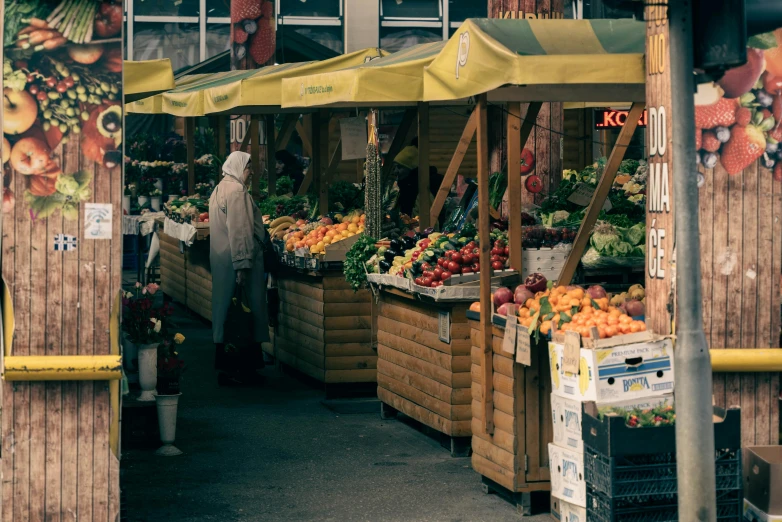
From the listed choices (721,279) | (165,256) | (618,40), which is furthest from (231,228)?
(165,256)

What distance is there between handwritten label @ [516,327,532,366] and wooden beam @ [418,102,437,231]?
359cm

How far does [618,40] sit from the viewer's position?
8.10 m

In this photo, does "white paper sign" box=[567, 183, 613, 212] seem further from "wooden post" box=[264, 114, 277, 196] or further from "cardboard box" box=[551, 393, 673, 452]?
"wooden post" box=[264, 114, 277, 196]

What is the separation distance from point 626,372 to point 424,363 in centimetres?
322

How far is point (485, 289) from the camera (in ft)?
27.5

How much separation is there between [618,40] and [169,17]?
18968 millimetres

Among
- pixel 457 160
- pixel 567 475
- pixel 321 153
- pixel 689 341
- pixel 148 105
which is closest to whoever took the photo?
pixel 689 341

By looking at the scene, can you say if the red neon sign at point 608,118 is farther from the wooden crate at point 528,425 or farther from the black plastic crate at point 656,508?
the black plastic crate at point 656,508

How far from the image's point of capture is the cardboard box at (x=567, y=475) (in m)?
7.09

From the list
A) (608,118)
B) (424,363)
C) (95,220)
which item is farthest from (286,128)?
(95,220)

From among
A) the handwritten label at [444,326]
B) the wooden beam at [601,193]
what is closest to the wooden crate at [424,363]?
the handwritten label at [444,326]

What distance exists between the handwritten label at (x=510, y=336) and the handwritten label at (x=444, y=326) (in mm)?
1325

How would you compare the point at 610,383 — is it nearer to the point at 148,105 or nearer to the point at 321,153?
the point at 321,153

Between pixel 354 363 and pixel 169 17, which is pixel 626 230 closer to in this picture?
pixel 354 363
